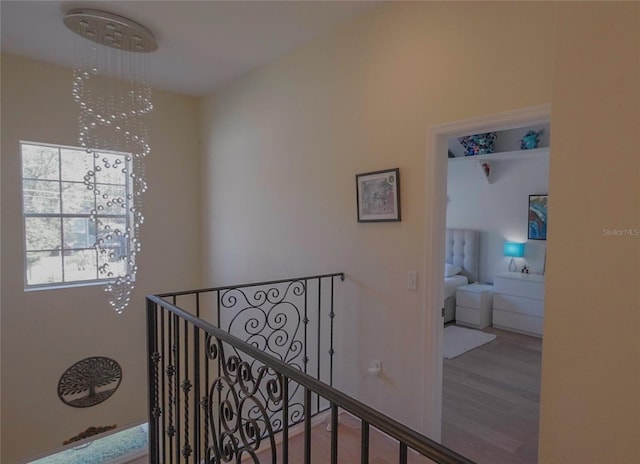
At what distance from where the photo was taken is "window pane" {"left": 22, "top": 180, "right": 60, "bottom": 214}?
11.7ft

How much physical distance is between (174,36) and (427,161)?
2323mm

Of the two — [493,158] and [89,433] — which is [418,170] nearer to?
[493,158]

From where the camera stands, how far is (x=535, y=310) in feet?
15.0

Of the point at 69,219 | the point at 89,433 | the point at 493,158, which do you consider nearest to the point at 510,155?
the point at 493,158

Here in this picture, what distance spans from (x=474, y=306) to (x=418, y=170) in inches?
132

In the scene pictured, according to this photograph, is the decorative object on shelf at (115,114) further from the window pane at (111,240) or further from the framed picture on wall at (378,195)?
the framed picture on wall at (378,195)

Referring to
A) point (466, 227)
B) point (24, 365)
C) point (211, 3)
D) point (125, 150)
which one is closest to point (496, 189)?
point (466, 227)

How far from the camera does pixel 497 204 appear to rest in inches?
216

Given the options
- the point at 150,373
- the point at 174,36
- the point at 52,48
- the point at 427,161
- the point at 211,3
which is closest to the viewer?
the point at 150,373

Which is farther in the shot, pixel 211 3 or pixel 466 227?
pixel 466 227

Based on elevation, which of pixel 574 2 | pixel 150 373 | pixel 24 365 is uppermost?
pixel 574 2

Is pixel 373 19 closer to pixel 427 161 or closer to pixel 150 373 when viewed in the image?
pixel 427 161

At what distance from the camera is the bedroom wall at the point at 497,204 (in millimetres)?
5061

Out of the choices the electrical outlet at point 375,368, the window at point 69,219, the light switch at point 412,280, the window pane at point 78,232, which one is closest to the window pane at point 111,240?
the window at point 69,219
